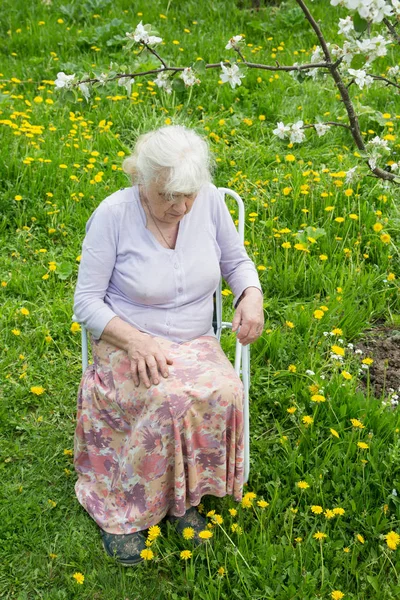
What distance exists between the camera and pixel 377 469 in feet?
8.91

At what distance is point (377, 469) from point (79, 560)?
3.63ft

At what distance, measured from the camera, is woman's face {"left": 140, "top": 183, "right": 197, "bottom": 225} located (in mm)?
2482

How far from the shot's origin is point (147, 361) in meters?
2.41

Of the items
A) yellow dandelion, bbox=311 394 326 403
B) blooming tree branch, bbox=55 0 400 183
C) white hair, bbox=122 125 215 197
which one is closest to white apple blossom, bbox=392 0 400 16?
blooming tree branch, bbox=55 0 400 183

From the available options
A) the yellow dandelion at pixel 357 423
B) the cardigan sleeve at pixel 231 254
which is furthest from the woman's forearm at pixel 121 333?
the yellow dandelion at pixel 357 423

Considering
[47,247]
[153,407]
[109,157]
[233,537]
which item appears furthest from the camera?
[109,157]

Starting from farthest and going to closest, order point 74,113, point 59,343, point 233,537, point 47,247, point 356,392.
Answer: point 74,113
point 47,247
point 59,343
point 356,392
point 233,537

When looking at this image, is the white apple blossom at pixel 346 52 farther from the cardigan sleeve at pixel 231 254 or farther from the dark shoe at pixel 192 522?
the dark shoe at pixel 192 522

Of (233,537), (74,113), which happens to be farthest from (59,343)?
(74,113)

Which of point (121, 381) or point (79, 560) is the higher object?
point (121, 381)

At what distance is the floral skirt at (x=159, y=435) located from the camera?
239cm

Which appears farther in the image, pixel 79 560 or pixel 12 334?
pixel 12 334

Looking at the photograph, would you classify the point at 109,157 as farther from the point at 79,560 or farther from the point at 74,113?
the point at 79,560

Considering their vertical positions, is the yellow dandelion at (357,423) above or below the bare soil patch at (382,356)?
above
